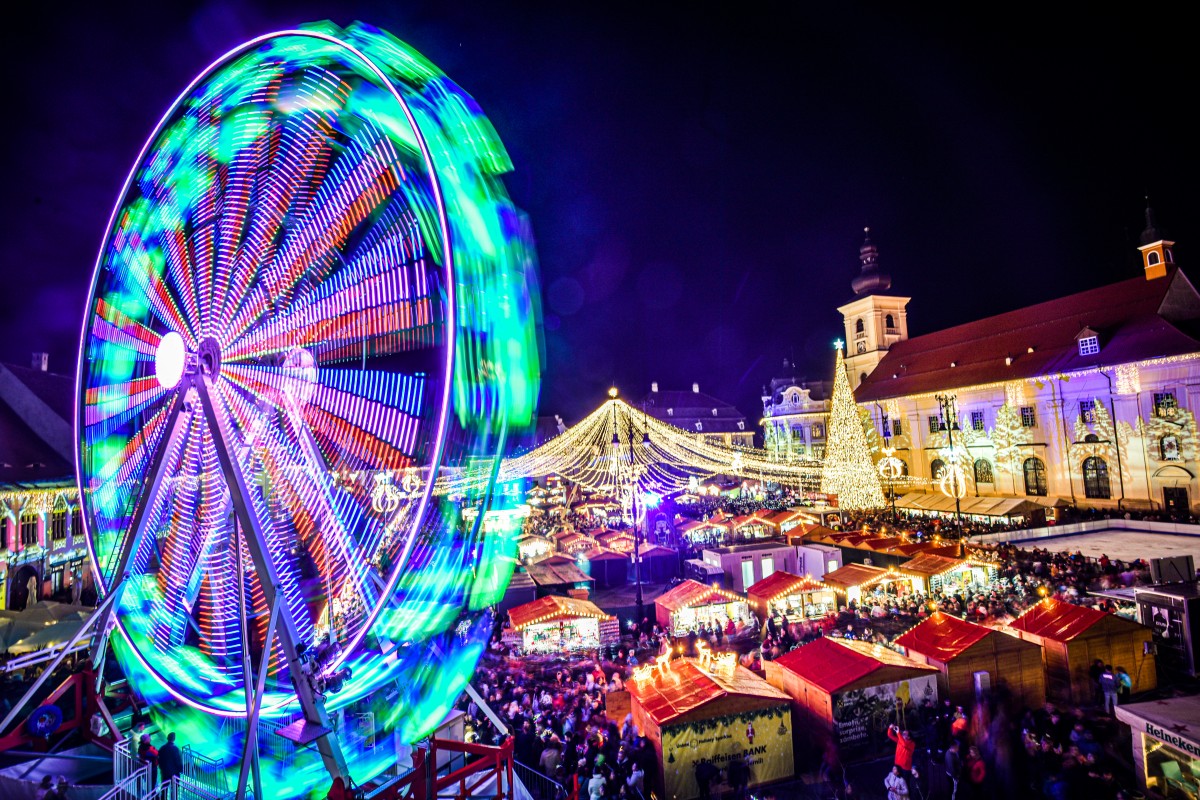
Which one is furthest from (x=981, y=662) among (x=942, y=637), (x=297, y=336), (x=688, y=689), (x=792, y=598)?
(x=297, y=336)

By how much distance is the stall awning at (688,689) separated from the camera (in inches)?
368

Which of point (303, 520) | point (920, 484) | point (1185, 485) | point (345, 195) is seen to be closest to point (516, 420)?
point (303, 520)

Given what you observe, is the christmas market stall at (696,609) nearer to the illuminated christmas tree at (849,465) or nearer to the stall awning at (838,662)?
the stall awning at (838,662)

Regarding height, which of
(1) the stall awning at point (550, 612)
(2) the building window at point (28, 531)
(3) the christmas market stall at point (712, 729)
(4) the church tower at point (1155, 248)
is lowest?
(3) the christmas market stall at point (712, 729)

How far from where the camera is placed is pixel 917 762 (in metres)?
9.50

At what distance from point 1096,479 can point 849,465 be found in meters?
11.3

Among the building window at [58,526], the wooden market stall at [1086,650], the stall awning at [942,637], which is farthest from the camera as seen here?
the building window at [58,526]

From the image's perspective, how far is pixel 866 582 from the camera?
1678 cm

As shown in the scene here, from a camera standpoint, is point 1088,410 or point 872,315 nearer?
point 1088,410

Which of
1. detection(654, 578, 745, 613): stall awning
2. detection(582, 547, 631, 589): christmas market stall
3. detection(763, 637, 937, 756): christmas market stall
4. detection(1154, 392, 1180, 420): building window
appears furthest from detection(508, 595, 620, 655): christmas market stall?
detection(1154, 392, 1180, 420): building window

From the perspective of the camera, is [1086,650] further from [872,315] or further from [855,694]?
[872,315]

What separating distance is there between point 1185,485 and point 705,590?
76.2 feet

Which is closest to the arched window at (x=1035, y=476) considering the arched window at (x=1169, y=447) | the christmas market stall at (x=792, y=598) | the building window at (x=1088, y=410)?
the building window at (x=1088, y=410)

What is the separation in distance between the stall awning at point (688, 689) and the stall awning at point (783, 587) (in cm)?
565
